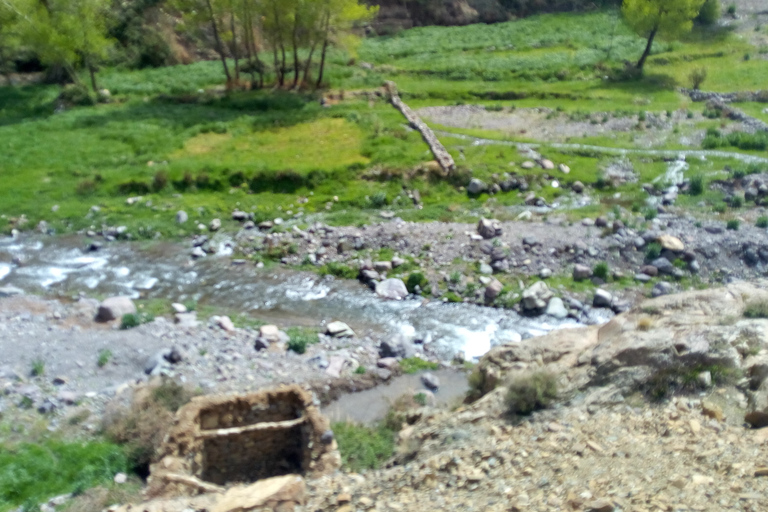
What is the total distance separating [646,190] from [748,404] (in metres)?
19.0

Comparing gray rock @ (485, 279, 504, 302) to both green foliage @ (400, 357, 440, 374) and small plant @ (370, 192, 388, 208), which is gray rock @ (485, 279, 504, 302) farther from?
small plant @ (370, 192, 388, 208)

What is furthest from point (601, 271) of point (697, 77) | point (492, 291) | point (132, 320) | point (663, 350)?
point (697, 77)

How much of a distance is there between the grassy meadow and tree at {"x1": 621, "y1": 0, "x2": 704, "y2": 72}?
278cm

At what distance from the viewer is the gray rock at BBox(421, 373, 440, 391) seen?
656 inches

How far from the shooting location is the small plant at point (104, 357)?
53.7ft

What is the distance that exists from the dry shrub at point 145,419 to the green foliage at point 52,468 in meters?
0.29

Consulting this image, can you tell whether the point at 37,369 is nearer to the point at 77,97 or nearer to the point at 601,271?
the point at 601,271

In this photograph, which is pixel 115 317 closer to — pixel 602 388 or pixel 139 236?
pixel 139 236

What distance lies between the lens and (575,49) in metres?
53.6

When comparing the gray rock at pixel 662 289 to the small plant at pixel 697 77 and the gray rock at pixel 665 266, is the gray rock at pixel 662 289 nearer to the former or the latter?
the gray rock at pixel 665 266

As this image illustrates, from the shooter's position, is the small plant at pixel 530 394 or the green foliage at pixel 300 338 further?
the green foliage at pixel 300 338

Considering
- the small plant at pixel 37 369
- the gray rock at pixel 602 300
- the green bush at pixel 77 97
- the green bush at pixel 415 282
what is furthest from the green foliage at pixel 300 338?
the green bush at pixel 77 97

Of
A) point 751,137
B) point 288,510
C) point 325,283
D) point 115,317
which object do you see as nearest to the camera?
point 288,510

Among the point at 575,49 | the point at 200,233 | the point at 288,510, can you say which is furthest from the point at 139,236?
the point at 575,49
